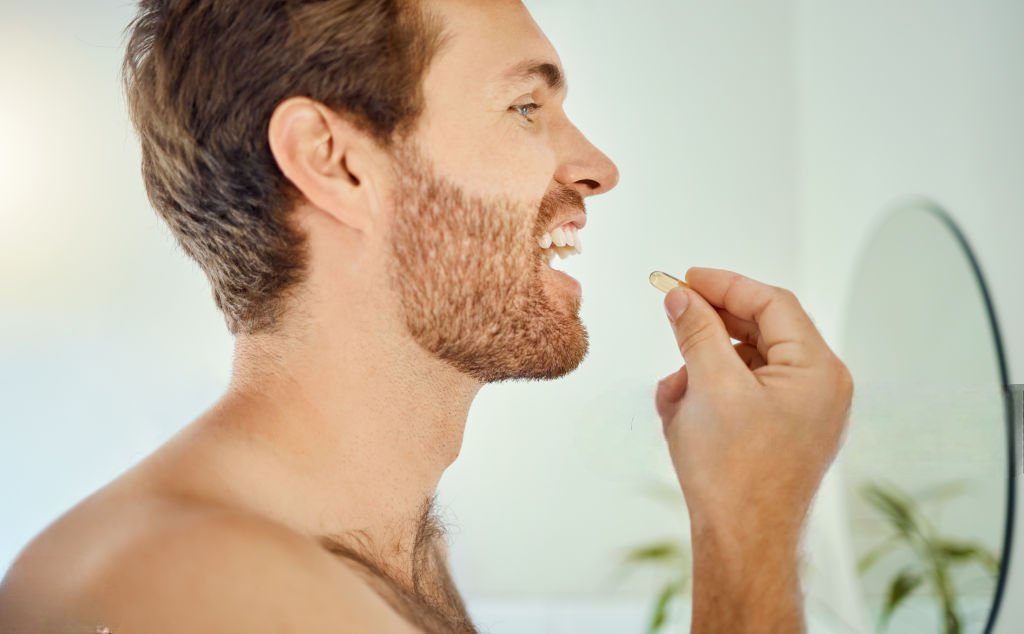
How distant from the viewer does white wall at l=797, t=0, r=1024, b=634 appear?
0.76 metres

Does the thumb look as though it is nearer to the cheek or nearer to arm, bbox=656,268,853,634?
arm, bbox=656,268,853,634

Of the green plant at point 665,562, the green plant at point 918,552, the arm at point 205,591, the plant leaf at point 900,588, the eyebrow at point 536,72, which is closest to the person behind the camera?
the arm at point 205,591

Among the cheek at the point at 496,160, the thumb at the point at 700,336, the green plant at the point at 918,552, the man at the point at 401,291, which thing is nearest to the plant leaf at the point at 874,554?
the green plant at the point at 918,552

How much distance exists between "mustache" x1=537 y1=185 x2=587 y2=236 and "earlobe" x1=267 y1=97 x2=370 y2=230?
16cm

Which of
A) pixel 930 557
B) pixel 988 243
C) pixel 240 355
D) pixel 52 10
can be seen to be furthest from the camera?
pixel 52 10

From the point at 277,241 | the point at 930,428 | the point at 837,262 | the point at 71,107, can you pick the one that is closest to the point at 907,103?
the point at 837,262

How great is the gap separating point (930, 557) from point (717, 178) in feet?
1.60

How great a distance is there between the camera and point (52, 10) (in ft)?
3.53

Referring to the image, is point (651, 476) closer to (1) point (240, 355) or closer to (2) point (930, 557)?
(2) point (930, 557)

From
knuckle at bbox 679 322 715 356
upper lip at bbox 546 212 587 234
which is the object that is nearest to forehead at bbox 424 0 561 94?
upper lip at bbox 546 212 587 234

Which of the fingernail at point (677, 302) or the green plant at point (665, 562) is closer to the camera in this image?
the fingernail at point (677, 302)

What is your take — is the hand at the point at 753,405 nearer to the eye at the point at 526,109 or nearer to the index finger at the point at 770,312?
the index finger at the point at 770,312

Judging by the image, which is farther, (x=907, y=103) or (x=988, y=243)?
(x=907, y=103)

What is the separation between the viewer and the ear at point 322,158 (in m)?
0.68
